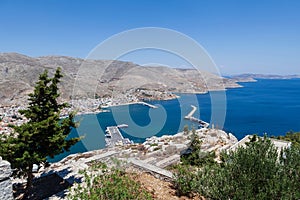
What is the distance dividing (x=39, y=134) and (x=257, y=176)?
513 cm

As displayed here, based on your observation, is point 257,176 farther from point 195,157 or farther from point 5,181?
point 195,157

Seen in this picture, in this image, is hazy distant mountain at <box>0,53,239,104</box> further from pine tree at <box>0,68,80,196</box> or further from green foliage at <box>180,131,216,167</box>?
pine tree at <box>0,68,80,196</box>

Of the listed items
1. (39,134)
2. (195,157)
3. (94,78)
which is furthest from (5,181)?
(94,78)

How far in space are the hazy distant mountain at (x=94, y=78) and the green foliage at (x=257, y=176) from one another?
3623 cm

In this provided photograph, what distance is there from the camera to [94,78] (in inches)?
2394

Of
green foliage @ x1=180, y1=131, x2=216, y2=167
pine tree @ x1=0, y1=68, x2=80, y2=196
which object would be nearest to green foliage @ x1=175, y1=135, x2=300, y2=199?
pine tree @ x1=0, y1=68, x2=80, y2=196

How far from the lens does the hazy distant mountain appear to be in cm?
5525

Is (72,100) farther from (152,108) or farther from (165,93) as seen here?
(165,93)

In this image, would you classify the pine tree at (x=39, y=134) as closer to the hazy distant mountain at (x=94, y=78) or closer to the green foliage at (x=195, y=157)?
the green foliage at (x=195, y=157)

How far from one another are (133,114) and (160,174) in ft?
164

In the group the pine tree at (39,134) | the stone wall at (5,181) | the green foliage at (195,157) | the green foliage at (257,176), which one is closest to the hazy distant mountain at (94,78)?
the green foliage at (195,157)

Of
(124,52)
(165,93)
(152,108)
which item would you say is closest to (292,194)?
(124,52)

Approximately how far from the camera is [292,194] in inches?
117

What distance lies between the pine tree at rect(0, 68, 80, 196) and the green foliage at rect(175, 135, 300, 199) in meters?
4.09
